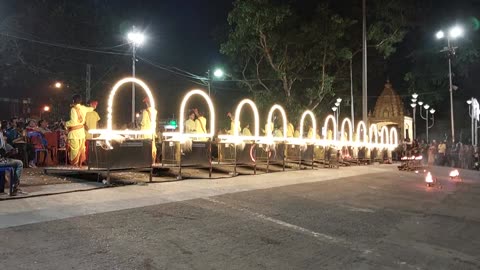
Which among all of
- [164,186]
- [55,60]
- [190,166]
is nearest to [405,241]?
[164,186]

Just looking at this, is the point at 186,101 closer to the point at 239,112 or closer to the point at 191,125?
the point at 191,125

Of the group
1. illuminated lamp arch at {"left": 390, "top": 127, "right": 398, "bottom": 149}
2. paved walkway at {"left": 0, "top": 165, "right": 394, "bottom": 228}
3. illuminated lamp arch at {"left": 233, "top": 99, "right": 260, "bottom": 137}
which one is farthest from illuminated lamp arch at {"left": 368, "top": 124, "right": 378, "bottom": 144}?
paved walkway at {"left": 0, "top": 165, "right": 394, "bottom": 228}

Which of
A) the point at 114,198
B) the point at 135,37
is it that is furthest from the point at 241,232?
the point at 135,37

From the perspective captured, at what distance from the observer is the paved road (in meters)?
6.22

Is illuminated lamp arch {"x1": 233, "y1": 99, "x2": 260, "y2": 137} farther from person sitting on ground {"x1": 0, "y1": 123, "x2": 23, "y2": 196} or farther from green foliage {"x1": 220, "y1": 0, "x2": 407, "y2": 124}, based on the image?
green foliage {"x1": 220, "y1": 0, "x2": 407, "y2": 124}

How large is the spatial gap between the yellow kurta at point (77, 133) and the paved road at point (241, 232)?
2.60m

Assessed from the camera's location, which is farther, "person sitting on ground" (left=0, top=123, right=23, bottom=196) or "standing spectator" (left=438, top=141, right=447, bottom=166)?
"standing spectator" (left=438, top=141, right=447, bottom=166)

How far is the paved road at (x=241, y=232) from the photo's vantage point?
20.4 feet

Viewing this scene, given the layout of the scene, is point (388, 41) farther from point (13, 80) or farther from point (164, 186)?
→ point (13, 80)

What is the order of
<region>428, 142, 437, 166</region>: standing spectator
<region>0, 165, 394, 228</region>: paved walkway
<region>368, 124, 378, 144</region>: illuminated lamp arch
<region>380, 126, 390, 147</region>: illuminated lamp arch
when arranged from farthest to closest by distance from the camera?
<region>428, 142, 437, 166</region>: standing spectator, <region>380, 126, 390, 147</region>: illuminated lamp arch, <region>368, 124, 378, 144</region>: illuminated lamp arch, <region>0, 165, 394, 228</region>: paved walkway

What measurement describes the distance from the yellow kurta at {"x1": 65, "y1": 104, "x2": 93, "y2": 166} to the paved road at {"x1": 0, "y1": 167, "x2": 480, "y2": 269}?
260 cm

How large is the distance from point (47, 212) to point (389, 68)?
148ft

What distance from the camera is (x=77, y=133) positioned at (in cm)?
1275

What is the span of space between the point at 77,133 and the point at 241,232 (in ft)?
22.9
